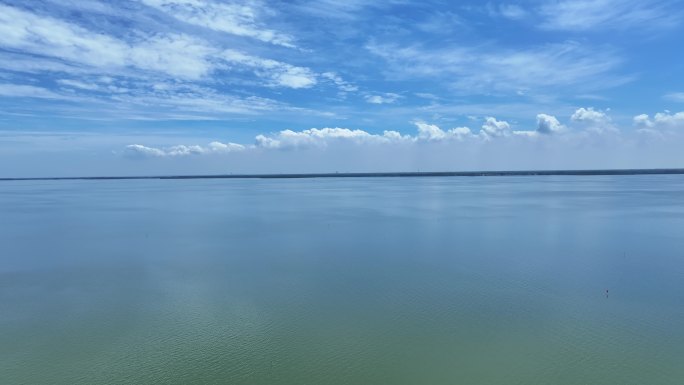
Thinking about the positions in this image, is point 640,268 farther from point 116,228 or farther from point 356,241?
point 116,228

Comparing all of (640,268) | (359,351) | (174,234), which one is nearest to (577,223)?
(640,268)

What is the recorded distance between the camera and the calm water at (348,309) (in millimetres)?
12531

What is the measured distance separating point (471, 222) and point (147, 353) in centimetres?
3372

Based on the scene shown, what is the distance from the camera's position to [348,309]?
17297mm

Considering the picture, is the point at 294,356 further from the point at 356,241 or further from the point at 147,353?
the point at 356,241

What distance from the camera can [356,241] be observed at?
32.2 m

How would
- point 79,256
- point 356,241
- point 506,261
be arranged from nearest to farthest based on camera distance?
point 506,261, point 79,256, point 356,241

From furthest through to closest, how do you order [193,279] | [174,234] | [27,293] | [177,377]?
[174,234]
[193,279]
[27,293]
[177,377]

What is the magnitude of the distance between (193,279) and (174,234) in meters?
16.8

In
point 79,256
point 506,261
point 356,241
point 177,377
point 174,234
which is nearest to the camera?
point 177,377

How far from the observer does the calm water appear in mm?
12531

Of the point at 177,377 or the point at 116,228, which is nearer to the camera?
the point at 177,377

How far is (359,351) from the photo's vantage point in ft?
44.5

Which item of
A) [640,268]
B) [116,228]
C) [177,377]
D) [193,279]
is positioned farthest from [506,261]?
[116,228]
